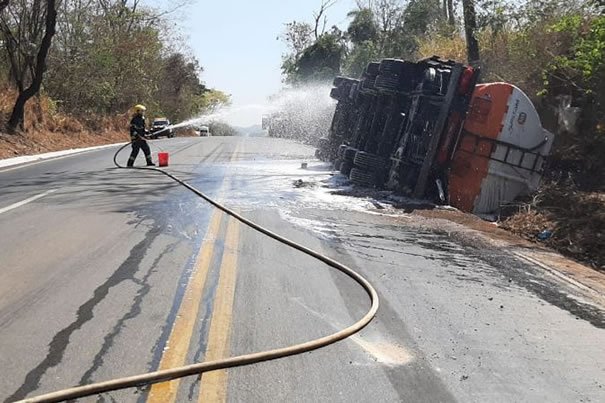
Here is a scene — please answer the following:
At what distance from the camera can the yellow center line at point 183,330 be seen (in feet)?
10.5

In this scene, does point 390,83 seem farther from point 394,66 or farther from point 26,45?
point 26,45

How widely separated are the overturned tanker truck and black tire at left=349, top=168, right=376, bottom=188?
22mm

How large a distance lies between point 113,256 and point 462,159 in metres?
7.34

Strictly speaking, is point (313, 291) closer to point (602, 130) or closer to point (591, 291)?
point (591, 291)

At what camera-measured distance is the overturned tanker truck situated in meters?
10.9

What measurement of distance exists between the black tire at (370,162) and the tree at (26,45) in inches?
547

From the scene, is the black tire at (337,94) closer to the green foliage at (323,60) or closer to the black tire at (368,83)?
the black tire at (368,83)

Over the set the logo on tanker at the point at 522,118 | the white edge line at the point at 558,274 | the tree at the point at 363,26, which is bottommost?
the white edge line at the point at 558,274

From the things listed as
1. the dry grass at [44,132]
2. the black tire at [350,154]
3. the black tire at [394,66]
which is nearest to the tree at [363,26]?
the dry grass at [44,132]

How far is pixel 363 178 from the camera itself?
12.9m

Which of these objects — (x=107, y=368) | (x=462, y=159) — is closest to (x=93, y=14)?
(x=462, y=159)

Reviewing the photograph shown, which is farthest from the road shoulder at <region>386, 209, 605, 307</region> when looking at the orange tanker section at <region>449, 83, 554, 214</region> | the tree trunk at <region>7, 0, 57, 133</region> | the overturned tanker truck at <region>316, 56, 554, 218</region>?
the tree trunk at <region>7, 0, 57, 133</region>

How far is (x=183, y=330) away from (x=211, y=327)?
202 millimetres

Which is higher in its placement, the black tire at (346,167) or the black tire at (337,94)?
the black tire at (337,94)
